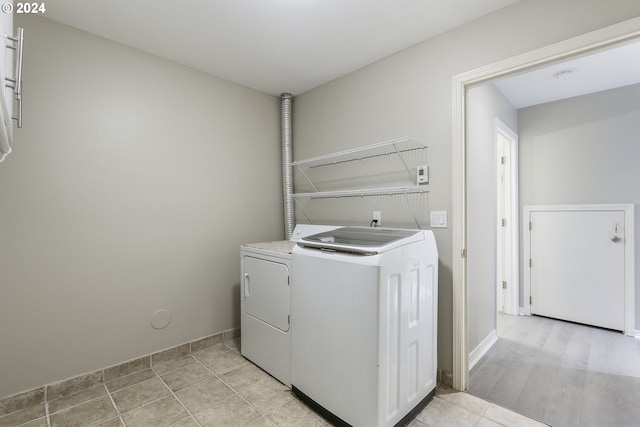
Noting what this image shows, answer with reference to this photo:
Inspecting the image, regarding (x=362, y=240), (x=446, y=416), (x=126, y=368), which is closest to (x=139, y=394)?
(x=126, y=368)

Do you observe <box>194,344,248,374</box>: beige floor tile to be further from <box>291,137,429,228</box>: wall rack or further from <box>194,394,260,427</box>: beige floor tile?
<box>291,137,429,228</box>: wall rack

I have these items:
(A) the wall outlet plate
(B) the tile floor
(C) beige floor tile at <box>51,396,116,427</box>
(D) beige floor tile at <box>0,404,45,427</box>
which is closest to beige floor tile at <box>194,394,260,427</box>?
(B) the tile floor

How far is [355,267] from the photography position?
5.03 feet

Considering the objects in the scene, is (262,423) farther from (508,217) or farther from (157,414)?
(508,217)

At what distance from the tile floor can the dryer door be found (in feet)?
1.44

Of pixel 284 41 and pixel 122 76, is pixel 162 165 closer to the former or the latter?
pixel 122 76

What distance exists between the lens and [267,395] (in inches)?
76.7

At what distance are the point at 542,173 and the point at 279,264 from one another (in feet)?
10.3

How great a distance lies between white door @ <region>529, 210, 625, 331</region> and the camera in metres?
2.95

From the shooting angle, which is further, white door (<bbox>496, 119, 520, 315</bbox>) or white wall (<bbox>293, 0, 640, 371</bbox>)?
white door (<bbox>496, 119, 520, 315</bbox>)

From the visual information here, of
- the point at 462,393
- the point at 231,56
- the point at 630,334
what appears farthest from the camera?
the point at 630,334

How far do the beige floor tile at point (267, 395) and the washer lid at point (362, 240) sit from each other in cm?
98

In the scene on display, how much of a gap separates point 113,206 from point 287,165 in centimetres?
151

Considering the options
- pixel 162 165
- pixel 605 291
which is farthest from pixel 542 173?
pixel 162 165
